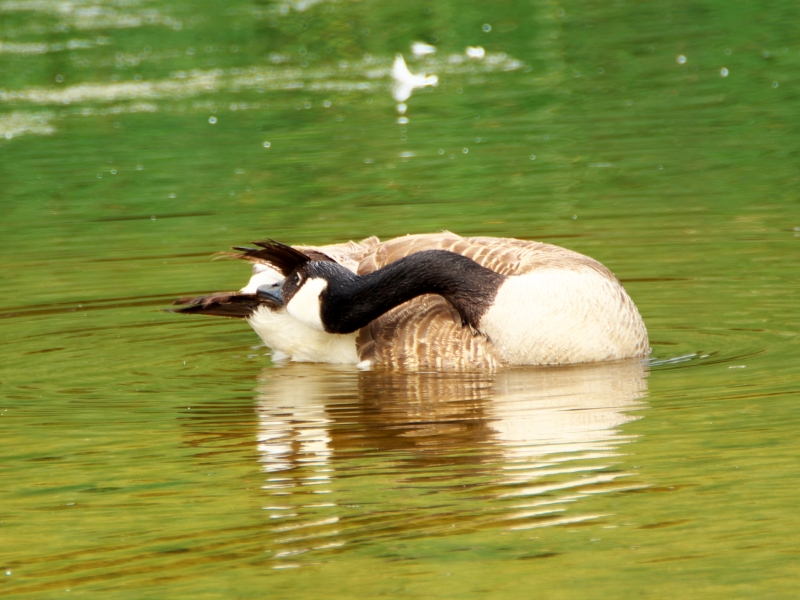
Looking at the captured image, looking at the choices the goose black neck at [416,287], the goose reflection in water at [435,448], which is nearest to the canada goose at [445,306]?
the goose black neck at [416,287]

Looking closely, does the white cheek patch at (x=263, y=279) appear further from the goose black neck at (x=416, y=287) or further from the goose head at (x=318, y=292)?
the goose black neck at (x=416, y=287)

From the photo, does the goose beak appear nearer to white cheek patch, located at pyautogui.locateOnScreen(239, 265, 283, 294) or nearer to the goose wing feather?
white cheek patch, located at pyautogui.locateOnScreen(239, 265, 283, 294)

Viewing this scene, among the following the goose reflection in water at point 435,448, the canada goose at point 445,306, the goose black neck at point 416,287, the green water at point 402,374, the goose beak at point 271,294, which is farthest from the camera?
the goose beak at point 271,294

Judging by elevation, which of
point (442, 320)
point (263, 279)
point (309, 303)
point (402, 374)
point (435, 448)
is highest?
point (263, 279)

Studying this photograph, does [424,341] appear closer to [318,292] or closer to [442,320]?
[442,320]

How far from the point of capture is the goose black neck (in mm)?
8047

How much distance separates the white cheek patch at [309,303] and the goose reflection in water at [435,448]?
0.38 meters

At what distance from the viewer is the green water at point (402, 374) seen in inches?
198

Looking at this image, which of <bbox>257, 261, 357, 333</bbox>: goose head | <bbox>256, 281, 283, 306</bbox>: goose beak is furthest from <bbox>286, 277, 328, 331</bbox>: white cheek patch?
<bbox>256, 281, 283, 306</bbox>: goose beak

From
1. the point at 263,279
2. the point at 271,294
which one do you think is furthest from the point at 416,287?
the point at 263,279

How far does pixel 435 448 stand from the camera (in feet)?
21.2

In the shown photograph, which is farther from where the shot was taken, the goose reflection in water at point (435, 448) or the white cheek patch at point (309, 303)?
the white cheek patch at point (309, 303)

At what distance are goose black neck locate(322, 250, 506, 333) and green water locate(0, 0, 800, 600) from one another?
0.44 metres

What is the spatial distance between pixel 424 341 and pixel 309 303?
2.52 feet
